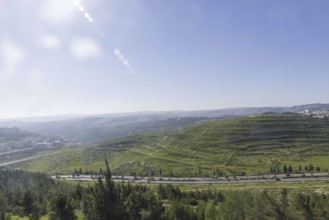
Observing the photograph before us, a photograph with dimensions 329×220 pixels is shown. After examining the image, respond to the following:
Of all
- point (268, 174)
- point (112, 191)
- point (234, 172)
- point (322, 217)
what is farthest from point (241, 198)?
point (234, 172)

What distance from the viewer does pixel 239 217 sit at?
2350 inches

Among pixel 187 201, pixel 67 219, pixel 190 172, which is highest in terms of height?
pixel 67 219

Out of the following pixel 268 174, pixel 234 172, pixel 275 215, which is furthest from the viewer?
pixel 234 172

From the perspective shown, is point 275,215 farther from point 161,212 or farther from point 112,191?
point 112,191

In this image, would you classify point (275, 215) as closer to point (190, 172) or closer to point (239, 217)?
point (239, 217)

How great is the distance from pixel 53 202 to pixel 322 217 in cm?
5027

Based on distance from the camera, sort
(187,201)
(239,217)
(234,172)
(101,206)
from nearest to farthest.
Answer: (101,206), (239,217), (187,201), (234,172)

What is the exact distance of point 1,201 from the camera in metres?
93.6

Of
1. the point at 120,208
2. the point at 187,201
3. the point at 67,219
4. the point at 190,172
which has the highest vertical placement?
the point at 120,208

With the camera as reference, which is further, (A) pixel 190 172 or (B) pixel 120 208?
(A) pixel 190 172

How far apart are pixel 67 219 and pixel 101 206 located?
28952 mm

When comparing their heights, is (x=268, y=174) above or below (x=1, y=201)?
below

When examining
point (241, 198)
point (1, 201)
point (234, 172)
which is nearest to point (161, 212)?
point (241, 198)

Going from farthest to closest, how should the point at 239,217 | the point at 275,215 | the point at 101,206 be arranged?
1. the point at 275,215
2. the point at 239,217
3. the point at 101,206
